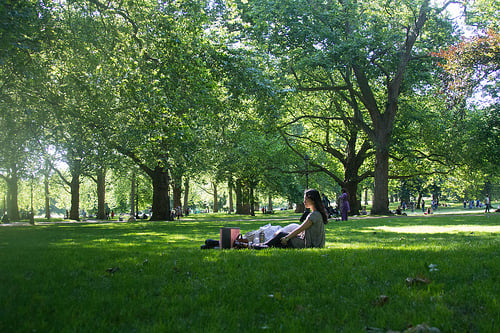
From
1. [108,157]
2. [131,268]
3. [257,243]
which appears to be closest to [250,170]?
[108,157]

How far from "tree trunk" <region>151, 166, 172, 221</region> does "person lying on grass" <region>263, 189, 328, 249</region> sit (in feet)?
69.7

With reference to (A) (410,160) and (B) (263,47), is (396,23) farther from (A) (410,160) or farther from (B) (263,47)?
(A) (410,160)

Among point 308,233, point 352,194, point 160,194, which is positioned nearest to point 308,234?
point 308,233

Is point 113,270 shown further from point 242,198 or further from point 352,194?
point 242,198

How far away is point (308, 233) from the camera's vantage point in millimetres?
8195

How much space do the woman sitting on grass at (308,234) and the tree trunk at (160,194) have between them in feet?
69.7

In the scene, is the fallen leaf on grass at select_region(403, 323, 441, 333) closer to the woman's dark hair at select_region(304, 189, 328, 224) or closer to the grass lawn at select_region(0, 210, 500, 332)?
the grass lawn at select_region(0, 210, 500, 332)

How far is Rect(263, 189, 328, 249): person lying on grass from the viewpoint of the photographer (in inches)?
312

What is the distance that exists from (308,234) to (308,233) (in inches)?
1.0

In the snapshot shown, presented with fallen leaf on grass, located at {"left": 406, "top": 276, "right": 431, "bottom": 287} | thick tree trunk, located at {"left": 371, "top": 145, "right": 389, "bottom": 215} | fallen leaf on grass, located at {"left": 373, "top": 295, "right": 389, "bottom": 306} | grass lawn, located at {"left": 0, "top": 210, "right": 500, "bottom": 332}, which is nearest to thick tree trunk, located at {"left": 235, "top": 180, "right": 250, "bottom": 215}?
thick tree trunk, located at {"left": 371, "top": 145, "right": 389, "bottom": 215}

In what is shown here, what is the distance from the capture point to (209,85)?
1470cm

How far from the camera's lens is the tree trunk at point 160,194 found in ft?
93.7

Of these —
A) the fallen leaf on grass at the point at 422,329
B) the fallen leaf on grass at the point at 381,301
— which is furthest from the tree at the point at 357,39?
the fallen leaf on grass at the point at 422,329

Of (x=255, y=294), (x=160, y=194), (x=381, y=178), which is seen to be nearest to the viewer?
(x=255, y=294)
